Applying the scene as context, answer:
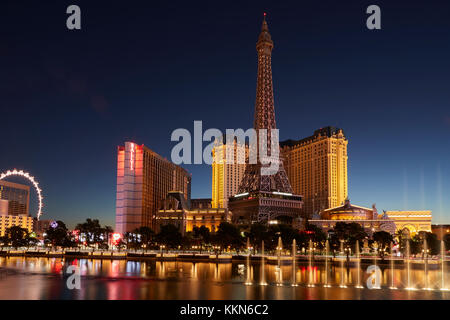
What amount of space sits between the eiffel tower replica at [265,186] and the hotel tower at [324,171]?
29457 millimetres

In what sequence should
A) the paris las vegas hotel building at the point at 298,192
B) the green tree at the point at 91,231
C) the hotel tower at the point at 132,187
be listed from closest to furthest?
the green tree at the point at 91,231
the paris las vegas hotel building at the point at 298,192
the hotel tower at the point at 132,187

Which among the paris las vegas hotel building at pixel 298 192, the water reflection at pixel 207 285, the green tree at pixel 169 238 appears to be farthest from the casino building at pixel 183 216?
the water reflection at pixel 207 285

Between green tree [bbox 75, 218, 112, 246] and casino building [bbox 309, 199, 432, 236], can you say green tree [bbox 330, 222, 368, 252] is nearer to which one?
casino building [bbox 309, 199, 432, 236]

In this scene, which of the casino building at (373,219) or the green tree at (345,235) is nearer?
the green tree at (345,235)

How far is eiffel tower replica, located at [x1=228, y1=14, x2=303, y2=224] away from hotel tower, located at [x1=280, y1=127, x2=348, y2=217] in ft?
96.6

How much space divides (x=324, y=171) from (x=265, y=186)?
4452 centimetres

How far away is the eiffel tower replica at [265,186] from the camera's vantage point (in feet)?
458

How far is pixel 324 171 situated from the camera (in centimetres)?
17725

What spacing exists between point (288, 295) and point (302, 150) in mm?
155179

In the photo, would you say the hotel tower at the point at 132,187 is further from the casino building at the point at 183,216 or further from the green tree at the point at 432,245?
the green tree at the point at 432,245
